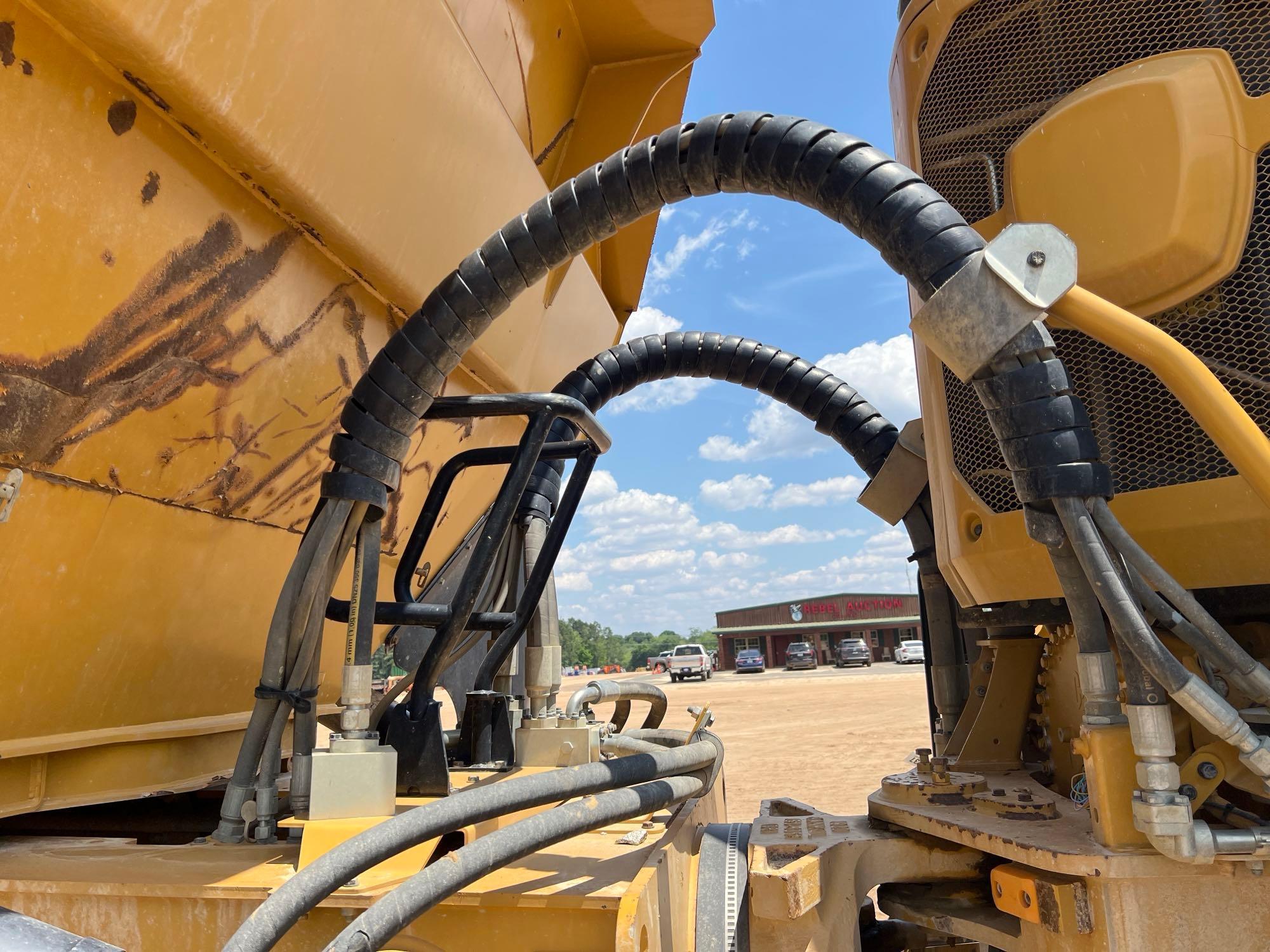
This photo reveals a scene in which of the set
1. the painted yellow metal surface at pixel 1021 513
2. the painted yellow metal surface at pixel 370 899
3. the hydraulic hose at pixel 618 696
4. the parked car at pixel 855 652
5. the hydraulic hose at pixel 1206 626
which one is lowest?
the parked car at pixel 855 652

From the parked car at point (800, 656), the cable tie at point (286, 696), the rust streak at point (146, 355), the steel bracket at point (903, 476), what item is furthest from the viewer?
the parked car at point (800, 656)

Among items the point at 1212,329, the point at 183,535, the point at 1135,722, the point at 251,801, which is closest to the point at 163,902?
the point at 251,801

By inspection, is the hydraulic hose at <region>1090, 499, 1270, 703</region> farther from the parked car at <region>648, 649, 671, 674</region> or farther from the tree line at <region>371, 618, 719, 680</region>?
the tree line at <region>371, 618, 719, 680</region>

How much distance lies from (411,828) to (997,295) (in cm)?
169

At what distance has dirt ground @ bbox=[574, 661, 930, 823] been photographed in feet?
28.9

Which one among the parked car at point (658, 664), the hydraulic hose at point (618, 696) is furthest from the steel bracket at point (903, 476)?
the parked car at point (658, 664)

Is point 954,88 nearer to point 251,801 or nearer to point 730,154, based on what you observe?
point 730,154

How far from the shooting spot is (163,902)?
190 centimetres

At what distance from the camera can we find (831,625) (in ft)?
126

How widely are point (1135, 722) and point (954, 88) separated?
174 centimetres

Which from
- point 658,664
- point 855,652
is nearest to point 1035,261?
point 855,652

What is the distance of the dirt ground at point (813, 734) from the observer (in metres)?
8.81

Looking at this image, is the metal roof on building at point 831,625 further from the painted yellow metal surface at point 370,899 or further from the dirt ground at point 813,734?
the painted yellow metal surface at point 370,899

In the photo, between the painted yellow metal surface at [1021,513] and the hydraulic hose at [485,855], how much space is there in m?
1.06
